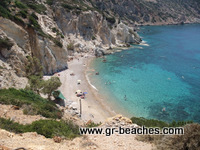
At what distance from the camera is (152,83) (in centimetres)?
3691

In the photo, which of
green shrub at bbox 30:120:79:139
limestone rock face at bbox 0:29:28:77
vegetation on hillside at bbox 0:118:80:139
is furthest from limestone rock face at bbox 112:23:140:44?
vegetation on hillside at bbox 0:118:80:139

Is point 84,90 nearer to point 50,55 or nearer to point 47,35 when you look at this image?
point 50,55

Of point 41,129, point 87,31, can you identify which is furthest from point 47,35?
point 41,129

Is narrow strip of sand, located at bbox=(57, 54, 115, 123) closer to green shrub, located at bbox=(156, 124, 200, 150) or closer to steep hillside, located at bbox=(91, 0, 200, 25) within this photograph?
green shrub, located at bbox=(156, 124, 200, 150)

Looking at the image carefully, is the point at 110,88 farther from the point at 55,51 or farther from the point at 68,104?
the point at 55,51

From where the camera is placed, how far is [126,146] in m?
9.40

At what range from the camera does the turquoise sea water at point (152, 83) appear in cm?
2721

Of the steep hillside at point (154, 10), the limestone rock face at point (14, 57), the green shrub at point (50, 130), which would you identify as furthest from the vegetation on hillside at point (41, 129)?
the steep hillside at point (154, 10)

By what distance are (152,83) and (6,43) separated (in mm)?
31307

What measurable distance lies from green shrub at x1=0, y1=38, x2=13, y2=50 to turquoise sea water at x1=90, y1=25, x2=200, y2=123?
18517mm

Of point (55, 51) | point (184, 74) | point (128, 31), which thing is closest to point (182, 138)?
point (55, 51)

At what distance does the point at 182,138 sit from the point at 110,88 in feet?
84.0

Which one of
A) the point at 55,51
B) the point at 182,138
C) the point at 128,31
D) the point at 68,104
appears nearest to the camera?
the point at 182,138

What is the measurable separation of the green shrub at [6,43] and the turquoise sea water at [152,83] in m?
18.5
